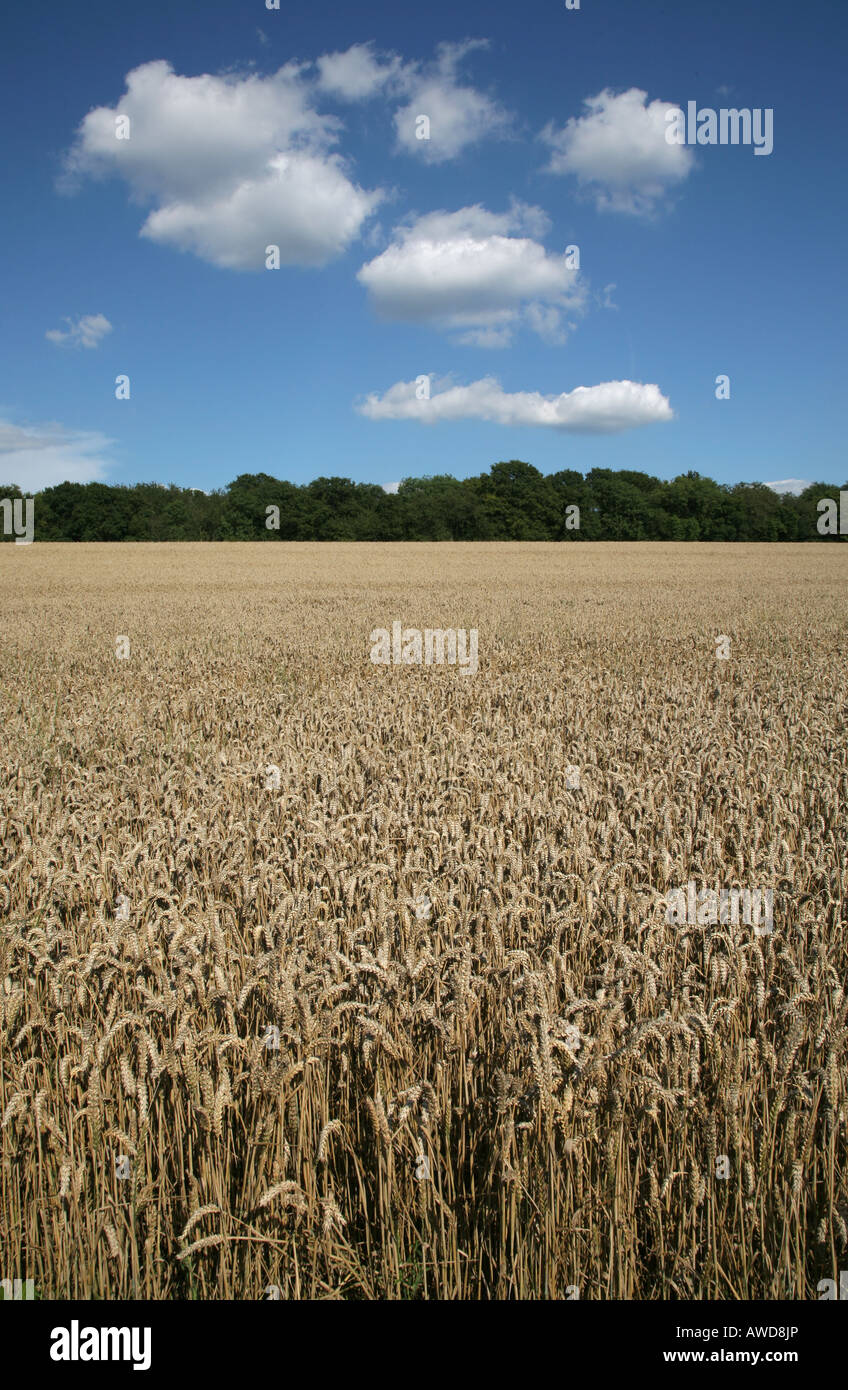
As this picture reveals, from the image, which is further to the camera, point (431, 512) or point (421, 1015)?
point (431, 512)

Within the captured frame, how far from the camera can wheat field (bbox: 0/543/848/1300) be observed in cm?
195

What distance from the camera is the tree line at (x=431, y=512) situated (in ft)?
249

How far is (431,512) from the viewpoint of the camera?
81.1 m

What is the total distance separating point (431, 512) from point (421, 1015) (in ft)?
266

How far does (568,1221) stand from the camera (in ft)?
6.48

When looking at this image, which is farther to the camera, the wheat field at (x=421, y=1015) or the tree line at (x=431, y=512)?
the tree line at (x=431, y=512)

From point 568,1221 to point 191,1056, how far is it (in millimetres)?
1029

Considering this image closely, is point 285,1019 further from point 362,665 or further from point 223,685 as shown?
point 362,665

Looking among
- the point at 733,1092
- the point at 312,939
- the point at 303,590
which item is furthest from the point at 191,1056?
the point at 303,590

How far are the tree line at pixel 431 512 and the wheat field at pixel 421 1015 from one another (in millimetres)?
68208

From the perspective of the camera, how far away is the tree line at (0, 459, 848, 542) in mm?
75812

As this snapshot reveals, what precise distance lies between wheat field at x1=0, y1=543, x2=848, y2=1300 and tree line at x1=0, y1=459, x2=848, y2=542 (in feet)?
224

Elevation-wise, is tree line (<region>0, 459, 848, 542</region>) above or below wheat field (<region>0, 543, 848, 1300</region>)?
above

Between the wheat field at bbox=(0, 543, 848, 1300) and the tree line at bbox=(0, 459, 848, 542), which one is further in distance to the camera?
the tree line at bbox=(0, 459, 848, 542)
